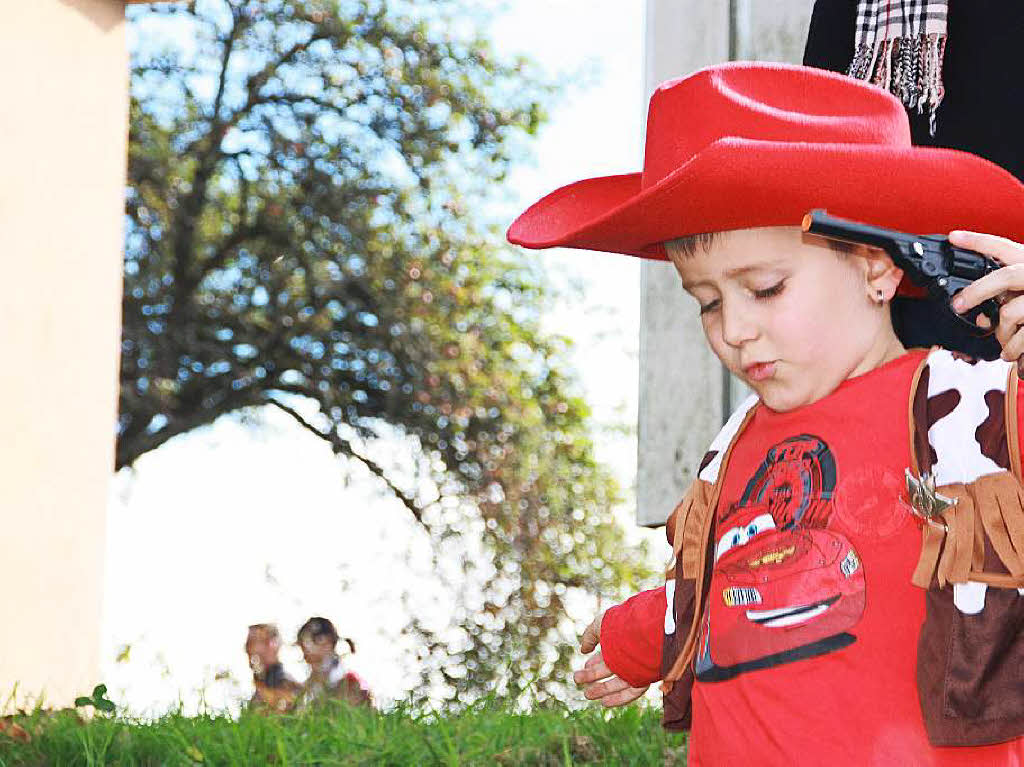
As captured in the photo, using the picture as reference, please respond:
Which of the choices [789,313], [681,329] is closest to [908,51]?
[789,313]

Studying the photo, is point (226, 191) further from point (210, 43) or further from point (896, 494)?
point (896, 494)

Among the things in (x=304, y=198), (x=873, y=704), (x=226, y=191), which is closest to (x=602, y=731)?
(x=873, y=704)

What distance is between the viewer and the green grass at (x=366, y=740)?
135 inches

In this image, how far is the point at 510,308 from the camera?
11117 millimetres

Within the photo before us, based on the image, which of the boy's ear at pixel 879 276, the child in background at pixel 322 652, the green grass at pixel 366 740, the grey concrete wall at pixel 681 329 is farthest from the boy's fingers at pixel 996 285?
the child in background at pixel 322 652

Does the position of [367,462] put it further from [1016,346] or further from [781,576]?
[1016,346]

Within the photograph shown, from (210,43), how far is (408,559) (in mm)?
4478

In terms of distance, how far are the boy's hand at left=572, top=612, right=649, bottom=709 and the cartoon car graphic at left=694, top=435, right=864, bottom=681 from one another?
30 centimetres

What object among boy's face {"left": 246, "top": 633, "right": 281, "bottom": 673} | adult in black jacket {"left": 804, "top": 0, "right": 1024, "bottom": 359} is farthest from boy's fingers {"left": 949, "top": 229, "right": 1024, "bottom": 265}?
boy's face {"left": 246, "top": 633, "right": 281, "bottom": 673}

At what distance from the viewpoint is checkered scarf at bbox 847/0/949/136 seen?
282 centimetres

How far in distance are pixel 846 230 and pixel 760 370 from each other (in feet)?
0.97

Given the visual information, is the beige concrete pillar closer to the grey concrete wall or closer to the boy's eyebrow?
the grey concrete wall

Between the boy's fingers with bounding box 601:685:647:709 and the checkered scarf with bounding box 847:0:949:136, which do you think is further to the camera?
the checkered scarf with bounding box 847:0:949:136

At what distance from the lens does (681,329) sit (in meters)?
4.90
